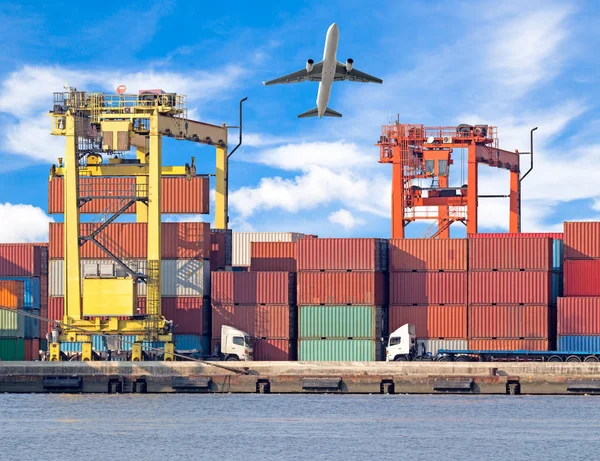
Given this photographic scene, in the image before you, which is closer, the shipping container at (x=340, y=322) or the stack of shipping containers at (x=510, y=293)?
the stack of shipping containers at (x=510, y=293)

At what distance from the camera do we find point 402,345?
259ft

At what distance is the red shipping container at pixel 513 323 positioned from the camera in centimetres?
7956

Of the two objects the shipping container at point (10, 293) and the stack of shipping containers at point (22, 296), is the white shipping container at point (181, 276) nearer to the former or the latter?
the stack of shipping containers at point (22, 296)

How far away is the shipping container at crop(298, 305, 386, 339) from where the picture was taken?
3152 inches

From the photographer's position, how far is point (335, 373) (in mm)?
76688

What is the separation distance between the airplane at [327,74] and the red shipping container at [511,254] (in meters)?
12.1

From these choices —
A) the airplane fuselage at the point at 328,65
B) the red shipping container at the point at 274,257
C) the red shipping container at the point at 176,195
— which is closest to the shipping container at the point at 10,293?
the red shipping container at the point at 176,195

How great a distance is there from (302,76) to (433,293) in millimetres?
15521

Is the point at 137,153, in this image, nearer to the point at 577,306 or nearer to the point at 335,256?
the point at 335,256

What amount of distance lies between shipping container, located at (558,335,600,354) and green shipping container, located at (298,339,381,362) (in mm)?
10113

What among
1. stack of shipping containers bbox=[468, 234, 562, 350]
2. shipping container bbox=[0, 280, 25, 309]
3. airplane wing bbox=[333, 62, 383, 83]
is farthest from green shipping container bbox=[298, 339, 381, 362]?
shipping container bbox=[0, 280, 25, 309]

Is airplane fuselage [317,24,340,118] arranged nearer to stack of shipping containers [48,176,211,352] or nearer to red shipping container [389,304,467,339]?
stack of shipping containers [48,176,211,352]

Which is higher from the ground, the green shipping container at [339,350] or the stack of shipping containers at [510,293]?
the stack of shipping containers at [510,293]

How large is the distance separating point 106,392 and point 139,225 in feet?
33.0
